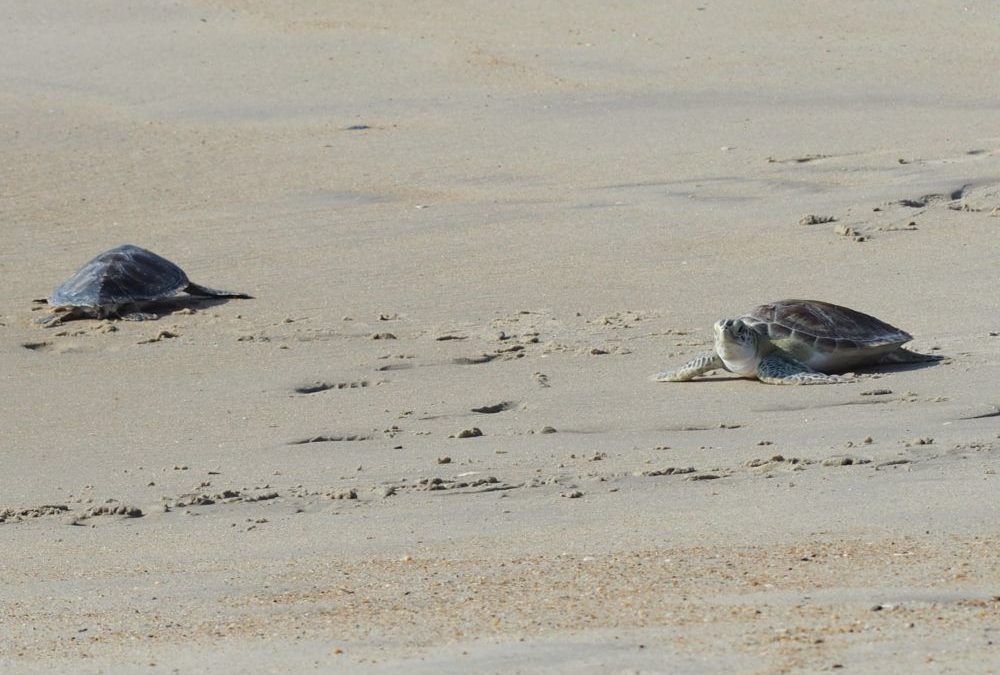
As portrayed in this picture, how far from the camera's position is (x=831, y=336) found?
8266 mm

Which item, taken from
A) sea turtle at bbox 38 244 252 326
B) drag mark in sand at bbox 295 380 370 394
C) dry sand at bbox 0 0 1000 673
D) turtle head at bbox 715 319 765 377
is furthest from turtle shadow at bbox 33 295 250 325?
turtle head at bbox 715 319 765 377

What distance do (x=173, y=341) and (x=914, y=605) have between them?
6411 mm

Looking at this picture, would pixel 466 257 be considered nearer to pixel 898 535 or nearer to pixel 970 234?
pixel 970 234

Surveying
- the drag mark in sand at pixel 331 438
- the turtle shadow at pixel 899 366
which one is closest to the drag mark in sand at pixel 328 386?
the drag mark in sand at pixel 331 438

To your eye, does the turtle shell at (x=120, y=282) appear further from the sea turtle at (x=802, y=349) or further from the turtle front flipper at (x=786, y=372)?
the turtle front flipper at (x=786, y=372)

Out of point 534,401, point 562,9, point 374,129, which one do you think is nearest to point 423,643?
point 534,401

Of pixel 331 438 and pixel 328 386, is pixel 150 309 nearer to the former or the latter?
pixel 328 386

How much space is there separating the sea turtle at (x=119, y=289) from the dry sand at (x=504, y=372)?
0.34 m

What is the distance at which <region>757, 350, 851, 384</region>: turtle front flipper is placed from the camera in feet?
26.4

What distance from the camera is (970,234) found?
1102cm

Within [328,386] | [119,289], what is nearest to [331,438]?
[328,386]

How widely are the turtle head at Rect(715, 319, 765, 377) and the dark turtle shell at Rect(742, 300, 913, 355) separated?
13 cm

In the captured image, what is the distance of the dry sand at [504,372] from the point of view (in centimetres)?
453

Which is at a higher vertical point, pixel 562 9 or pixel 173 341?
pixel 562 9
